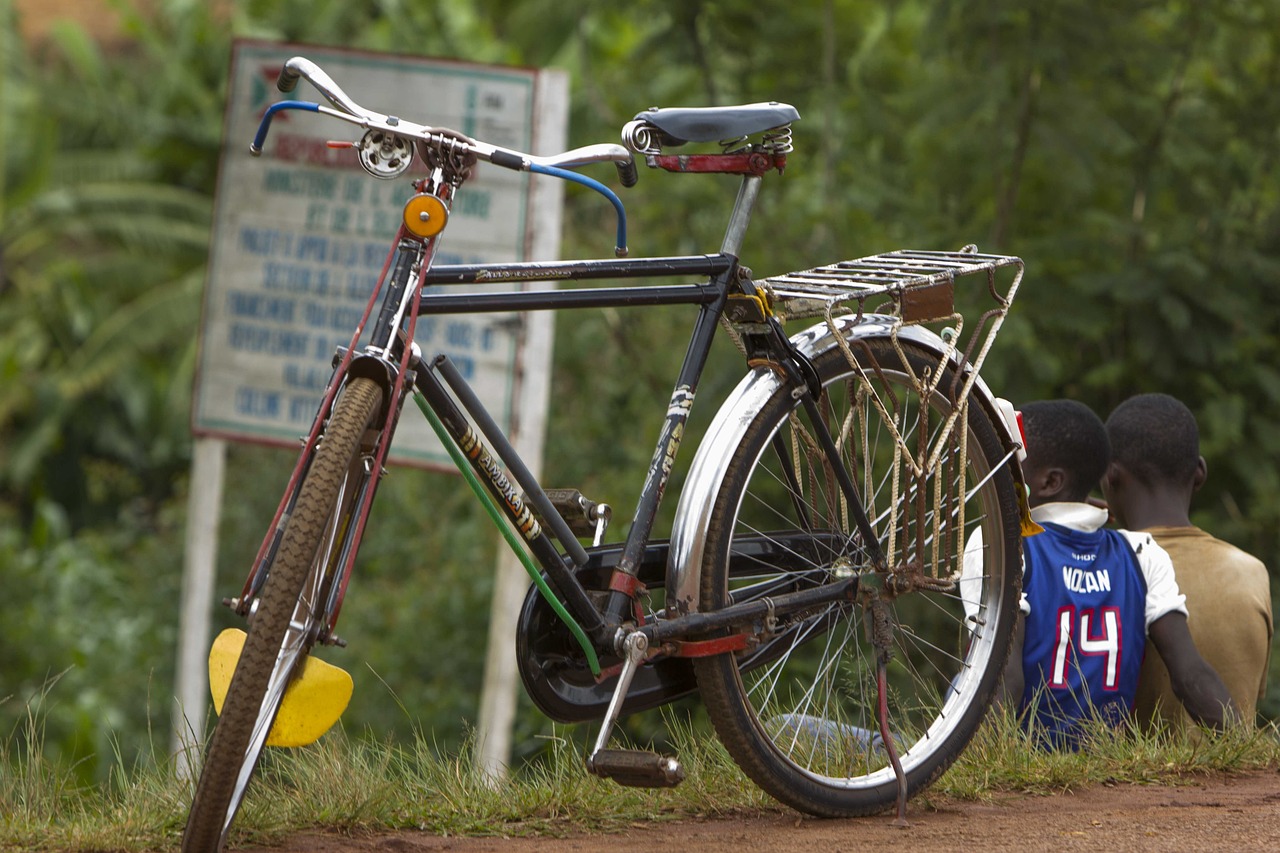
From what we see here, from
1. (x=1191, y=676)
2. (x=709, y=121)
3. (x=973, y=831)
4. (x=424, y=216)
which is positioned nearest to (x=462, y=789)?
(x=973, y=831)

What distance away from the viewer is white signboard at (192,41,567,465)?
22.1 feet

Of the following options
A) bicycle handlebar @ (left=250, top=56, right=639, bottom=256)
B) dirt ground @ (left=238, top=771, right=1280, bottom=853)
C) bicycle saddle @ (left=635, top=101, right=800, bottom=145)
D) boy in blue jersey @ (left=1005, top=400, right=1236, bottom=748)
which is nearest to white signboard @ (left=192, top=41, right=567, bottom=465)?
boy in blue jersey @ (left=1005, top=400, right=1236, bottom=748)

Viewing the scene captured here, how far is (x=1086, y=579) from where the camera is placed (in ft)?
12.2

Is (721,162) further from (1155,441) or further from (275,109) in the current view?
(1155,441)

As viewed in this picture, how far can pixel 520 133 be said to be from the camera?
22.1 feet

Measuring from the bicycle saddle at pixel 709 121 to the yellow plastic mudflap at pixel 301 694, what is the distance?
1244mm

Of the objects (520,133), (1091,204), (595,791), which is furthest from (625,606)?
(1091,204)

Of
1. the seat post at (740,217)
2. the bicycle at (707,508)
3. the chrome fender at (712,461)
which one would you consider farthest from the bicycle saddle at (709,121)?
the chrome fender at (712,461)

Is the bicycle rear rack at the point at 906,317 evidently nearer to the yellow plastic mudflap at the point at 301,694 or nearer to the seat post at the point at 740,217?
the seat post at the point at 740,217

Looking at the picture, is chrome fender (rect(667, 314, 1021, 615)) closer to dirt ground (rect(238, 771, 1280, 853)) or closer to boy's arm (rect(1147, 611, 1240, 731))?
dirt ground (rect(238, 771, 1280, 853))

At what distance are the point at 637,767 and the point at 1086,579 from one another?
1.43 m

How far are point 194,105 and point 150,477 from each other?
4585 mm

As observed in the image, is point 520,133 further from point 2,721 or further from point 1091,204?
point 2,721

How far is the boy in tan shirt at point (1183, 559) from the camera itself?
383 cm
